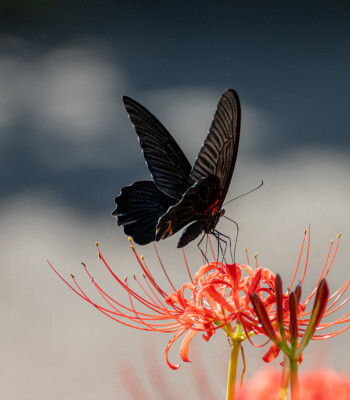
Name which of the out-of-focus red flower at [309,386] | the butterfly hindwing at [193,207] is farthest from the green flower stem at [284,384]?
the butterfly hindwing at [193,207]

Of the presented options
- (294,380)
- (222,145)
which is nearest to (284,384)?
(294,380)

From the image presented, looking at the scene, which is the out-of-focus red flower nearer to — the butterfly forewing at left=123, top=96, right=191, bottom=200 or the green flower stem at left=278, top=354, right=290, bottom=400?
the green flower stem at left=278, top=354, right=290, bottom=400

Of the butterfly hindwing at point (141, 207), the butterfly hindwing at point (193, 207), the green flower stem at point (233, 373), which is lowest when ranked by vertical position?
the green flower stem at point (233, 373)

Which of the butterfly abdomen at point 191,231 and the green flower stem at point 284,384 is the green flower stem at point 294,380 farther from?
the butterfly abdomen at point 191,231

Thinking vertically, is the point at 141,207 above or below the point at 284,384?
above

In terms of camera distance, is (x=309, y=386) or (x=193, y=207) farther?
(x=193, y=207)

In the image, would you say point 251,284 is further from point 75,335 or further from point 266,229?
point 266,229

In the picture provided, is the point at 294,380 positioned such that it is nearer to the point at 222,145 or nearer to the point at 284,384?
the point at 284,384

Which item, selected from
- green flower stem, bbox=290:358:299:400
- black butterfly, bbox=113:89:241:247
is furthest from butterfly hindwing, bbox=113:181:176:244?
green flower stem, bbox=290:358:299:400
